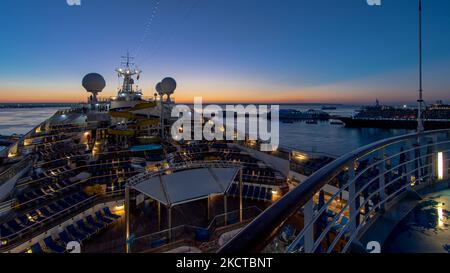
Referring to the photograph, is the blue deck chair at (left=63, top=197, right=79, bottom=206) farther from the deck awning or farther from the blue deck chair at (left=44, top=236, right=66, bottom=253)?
the deck awning

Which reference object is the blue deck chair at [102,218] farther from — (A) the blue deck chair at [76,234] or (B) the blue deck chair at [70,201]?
(B) the blue deck chair at [70,201]

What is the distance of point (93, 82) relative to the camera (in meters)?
19.2

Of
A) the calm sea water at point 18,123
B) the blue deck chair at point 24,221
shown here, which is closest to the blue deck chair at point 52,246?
the blue deck chair at point 24,221

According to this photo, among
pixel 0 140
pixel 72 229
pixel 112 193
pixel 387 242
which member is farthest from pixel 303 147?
pixel 0 140

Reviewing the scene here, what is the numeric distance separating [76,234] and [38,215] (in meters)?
1.25

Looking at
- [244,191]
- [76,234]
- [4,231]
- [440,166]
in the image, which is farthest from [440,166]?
[4,231]

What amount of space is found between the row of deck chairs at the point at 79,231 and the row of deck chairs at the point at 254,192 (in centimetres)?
367

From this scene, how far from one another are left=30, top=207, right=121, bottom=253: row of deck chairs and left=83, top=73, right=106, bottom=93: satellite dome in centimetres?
1580

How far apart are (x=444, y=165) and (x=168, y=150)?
10537 mm

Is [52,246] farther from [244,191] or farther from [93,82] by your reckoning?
[93,82]

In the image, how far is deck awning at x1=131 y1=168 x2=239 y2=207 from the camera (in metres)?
5.21
